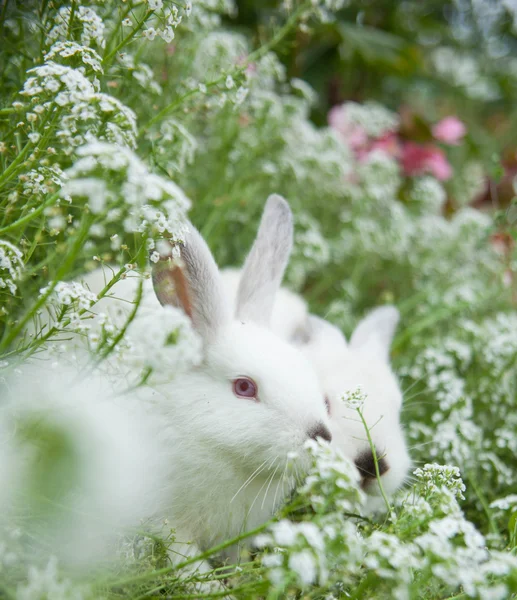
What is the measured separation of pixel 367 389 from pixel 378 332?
0.53 metres

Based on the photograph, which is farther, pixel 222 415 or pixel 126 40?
pixel 222 415

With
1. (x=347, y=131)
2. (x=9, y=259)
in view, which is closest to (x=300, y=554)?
(x=9, y=259)

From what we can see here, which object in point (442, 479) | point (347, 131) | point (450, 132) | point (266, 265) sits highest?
point (450, 132)

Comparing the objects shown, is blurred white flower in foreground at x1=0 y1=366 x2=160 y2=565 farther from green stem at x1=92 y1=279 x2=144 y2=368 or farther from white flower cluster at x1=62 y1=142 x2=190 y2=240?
white flower cluster at x1=62 y1=142 x2=190 y2=240

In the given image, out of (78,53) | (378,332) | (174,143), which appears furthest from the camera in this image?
(378,332)

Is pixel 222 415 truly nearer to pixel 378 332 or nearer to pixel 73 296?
pixel 73 296

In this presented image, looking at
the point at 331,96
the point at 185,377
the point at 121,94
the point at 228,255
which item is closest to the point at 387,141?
the point at 331,96

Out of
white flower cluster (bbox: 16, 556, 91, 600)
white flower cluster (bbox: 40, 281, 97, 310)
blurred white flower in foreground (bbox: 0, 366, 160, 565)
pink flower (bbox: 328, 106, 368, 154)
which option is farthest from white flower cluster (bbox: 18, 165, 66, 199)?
pink flower (bbox: 328, 106, 368, 154)

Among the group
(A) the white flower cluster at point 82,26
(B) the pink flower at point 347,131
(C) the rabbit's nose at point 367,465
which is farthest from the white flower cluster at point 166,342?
(B) the pink flower at point 347,131

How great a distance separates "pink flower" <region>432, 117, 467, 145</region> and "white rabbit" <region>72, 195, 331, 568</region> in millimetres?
3972

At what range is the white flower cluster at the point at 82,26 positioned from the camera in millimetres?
1849

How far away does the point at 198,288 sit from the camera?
205 centimetres

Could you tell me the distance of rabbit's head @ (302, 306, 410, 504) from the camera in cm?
227

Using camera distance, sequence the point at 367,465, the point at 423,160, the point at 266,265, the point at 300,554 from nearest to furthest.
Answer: the point at 300,554
the point at 367,465
the point at 266,265
the point at 423,160
